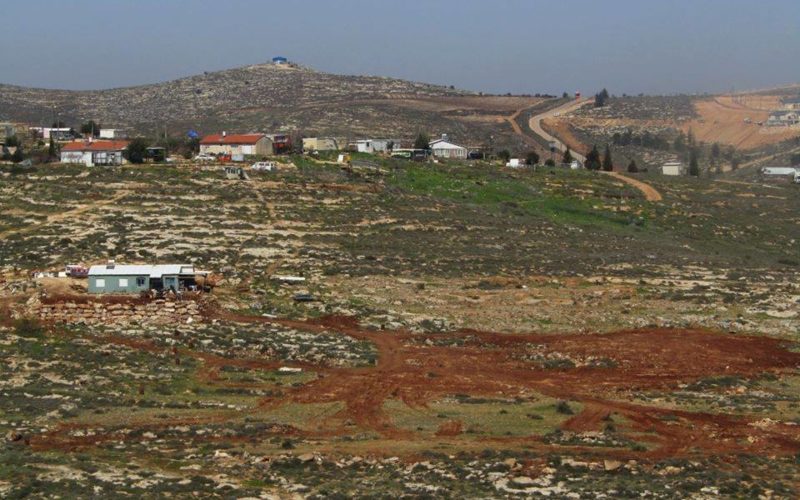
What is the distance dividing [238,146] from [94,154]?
1476 centimetres

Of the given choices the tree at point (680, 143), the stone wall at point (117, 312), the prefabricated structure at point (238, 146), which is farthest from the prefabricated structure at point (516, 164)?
the stone wall at point (117, 312)

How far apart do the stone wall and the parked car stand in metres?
34.3

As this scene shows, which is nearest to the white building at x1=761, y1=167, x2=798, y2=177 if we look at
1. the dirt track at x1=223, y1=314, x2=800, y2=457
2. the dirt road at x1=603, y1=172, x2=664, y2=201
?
the dirt road at x1=603, y1=172, x2=664, y2=201

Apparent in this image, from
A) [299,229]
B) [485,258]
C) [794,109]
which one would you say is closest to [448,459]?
[485,258]

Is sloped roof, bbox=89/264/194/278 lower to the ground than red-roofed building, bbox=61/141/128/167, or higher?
lower

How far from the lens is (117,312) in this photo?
135 ft

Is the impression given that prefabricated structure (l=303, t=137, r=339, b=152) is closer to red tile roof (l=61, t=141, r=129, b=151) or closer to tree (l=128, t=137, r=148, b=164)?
red tile roof (l=61, t=141, r=129, b=151)

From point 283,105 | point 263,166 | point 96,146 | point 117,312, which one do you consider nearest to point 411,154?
point 263,166

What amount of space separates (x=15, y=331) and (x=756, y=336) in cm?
2961

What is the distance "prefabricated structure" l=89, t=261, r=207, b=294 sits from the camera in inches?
1725

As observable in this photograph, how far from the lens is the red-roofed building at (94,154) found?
250 feet

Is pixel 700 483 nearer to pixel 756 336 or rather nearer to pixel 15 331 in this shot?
pixel 756 336

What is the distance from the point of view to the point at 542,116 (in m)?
154

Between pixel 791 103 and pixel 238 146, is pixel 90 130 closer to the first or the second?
pixel 238 146
